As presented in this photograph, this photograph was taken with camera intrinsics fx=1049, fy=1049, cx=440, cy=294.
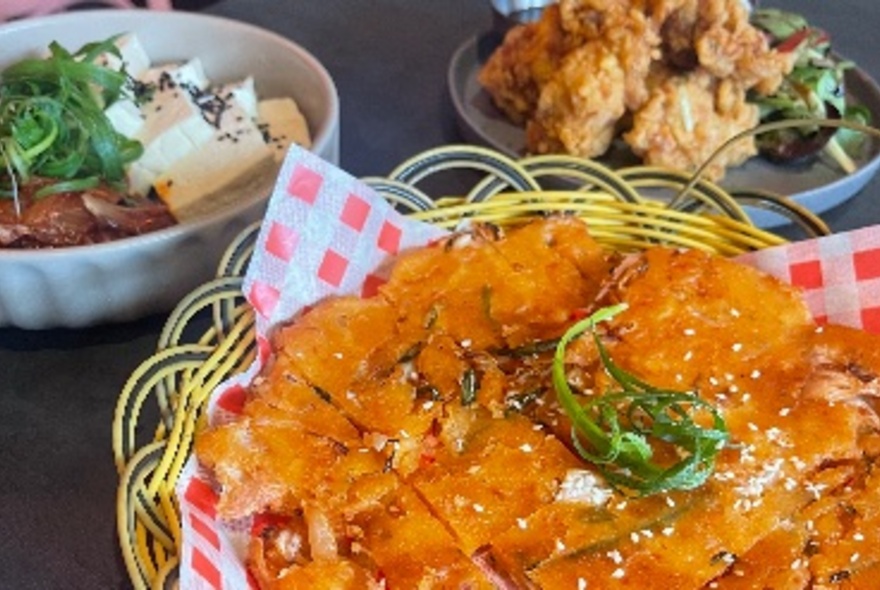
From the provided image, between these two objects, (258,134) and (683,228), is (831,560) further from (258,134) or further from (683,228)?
(258,134)

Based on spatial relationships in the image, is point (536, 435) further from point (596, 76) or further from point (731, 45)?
point (731, 45)

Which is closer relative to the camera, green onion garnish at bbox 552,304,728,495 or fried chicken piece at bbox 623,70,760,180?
green onion garnish at bbox 552,304,728,495

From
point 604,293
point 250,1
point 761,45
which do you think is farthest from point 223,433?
point 250,1

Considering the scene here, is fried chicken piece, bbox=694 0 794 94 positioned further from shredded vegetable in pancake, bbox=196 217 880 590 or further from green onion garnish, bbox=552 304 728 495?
green onion garnish, bbox=552 304 728 495

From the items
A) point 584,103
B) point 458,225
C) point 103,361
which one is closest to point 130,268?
point 103,361

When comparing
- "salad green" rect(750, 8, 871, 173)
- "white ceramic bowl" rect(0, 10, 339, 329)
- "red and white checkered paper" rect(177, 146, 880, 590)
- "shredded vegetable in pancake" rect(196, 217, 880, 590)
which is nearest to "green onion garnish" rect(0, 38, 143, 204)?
"white ceramic bowl" rect(0, 10, 339, 329)

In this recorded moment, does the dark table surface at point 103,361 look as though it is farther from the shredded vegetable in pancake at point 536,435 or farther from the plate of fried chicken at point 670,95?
the shredded vegetable in pancake at point 536,435
